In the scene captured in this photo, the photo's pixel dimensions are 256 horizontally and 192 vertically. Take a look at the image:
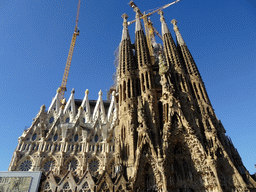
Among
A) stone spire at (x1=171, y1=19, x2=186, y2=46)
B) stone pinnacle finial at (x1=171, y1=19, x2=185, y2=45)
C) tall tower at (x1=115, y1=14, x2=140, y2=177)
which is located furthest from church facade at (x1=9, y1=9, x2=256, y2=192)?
stone pinnacle finial at (x1=171, y1=19, x2=185, y2=45)

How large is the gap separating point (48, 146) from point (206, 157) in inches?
815

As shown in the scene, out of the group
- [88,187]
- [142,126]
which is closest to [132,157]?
[142,126]

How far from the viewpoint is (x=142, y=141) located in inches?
894

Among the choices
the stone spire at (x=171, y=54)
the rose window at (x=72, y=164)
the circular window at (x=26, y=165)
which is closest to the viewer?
the circular window at (x=26, y=165)

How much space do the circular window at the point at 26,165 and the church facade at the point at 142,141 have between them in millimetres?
116

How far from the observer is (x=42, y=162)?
87.7 ft

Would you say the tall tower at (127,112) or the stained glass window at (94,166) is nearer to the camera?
the tall tower at (127,112)

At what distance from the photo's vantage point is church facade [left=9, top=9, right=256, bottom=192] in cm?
2111

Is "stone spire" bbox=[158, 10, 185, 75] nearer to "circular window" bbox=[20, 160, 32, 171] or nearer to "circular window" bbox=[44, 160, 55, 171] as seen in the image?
"circular window" bbox=[44, 160, 55, 171]

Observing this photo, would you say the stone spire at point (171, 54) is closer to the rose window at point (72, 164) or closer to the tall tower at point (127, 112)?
the tall tower at point (127, 112)

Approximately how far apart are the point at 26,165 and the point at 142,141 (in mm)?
15861

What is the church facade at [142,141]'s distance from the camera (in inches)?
831

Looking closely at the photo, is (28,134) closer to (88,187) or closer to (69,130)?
(69,130)

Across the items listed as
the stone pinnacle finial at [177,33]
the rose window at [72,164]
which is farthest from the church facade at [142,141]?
the stone pinnacle finial at [177,33]
